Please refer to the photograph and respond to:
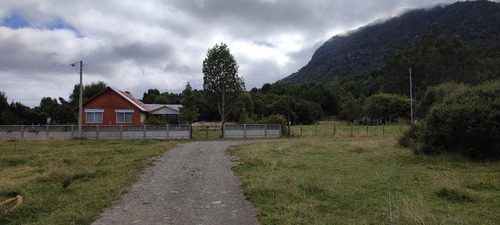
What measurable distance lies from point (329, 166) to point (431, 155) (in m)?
5.06

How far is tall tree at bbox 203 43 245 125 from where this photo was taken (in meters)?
30.7

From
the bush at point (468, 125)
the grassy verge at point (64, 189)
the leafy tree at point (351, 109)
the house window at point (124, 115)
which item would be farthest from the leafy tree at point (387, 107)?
the grassy verge at point (64, 189)

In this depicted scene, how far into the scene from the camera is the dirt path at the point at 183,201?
5320mm

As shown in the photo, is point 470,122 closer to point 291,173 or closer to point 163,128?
point 291,173

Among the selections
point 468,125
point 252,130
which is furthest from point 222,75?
point 468,125

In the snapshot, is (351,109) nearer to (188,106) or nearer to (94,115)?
(188,106)

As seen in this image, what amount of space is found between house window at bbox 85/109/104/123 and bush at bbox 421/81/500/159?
32181 millimetres

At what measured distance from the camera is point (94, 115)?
3444 cm

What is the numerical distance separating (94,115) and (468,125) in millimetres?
34436

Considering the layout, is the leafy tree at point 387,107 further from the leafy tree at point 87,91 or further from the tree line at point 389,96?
the leafy tree at point 87,91

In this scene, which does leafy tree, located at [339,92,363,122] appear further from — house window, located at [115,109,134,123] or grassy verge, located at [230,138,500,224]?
grassy verge, located at [230,138,500,224]

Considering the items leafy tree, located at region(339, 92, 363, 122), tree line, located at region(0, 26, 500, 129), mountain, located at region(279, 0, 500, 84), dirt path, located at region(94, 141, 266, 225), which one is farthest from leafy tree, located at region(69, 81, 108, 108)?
mountain, located at region(279, 0, 500, 84)

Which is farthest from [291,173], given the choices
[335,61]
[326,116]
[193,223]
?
[335,61]

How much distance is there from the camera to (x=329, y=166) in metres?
10.9
